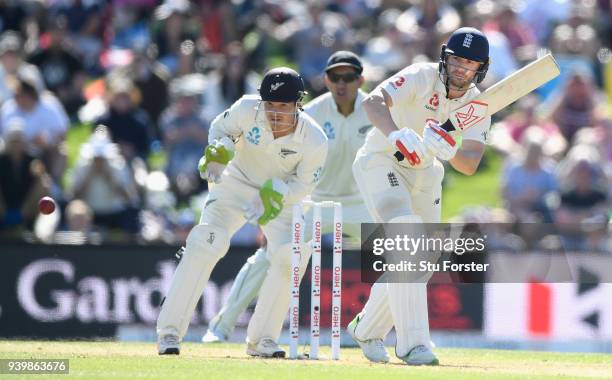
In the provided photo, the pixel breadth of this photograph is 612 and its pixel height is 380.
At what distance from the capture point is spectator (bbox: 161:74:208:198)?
15.3 meters

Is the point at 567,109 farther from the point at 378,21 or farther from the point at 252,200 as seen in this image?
the point at 252,200

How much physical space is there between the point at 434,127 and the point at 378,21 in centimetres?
1084

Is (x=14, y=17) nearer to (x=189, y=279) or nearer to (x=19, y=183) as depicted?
(x=19, y=183)

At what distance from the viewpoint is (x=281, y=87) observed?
357 inches

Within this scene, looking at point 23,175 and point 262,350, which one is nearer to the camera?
point 262,350

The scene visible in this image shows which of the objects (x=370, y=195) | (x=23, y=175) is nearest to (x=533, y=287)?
(x=370, y=195)

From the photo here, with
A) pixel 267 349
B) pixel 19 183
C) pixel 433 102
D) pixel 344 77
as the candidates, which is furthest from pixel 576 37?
pixel 267 349

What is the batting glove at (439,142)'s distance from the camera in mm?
8555

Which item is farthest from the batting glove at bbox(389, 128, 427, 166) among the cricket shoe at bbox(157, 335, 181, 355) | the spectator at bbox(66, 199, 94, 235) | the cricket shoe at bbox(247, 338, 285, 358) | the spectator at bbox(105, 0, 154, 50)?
the spectator at bbox(105, 0, 154, 50)

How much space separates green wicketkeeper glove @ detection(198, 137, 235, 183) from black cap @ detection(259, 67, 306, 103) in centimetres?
45

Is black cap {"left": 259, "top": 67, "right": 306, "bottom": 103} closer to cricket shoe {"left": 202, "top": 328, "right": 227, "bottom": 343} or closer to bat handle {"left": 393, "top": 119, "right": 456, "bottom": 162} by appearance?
bat handle {"left": 393, "top": 119, "right": 456, "bottom": 162}

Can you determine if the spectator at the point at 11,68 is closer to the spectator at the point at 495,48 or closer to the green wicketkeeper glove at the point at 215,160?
the spectator at the point at 495,48

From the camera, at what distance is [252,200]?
9.49 m

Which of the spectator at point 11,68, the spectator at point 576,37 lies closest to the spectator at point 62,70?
the spectator at point 11,68
